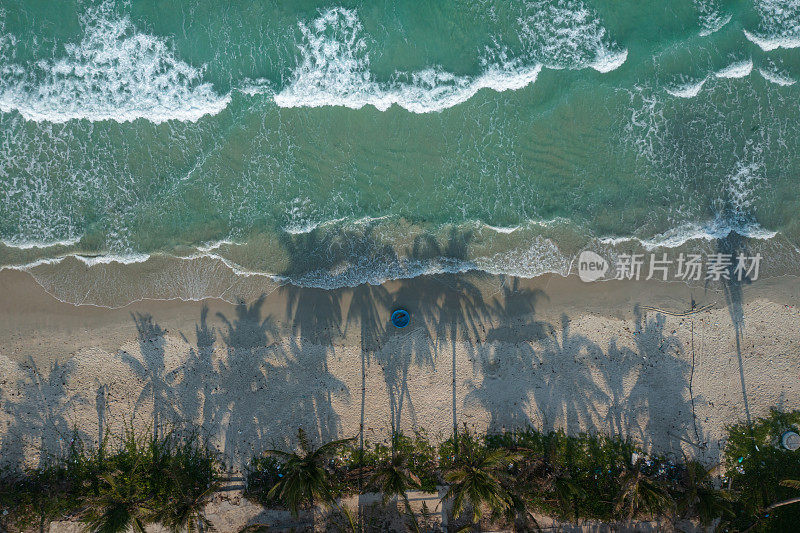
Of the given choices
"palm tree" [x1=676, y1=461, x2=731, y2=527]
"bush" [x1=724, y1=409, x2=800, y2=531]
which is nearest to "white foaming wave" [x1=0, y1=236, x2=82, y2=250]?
"palm tree" [x1=676, y1=461, x2=731, y2=527]

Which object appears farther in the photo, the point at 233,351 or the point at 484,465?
the point at 233,351

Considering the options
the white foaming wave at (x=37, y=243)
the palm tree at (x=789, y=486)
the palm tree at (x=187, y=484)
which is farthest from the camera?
the white foaming wave at (x=37, y=243)

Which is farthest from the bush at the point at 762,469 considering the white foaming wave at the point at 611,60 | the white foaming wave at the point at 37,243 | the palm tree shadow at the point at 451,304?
the white foaming wave at the point at 37,243

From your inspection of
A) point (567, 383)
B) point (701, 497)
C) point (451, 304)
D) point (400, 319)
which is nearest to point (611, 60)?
point (451, 304)

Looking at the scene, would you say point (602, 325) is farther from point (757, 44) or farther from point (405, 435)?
point (757, 44)

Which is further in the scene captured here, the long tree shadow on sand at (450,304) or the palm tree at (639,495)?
the long tree shadow on sand at (450,304)

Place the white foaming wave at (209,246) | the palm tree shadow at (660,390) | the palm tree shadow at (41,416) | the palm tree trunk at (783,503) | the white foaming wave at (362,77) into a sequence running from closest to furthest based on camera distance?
the palm tree trunk at (783,503) < the palm tree shadow at (41,416) < the palm tree shadow at (660,390) < the white foaming wave at (209,246) < the white foaming wave at (362,77)

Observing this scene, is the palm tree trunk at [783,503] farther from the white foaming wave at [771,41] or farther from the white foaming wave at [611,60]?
the white foaming wave at [611,60]

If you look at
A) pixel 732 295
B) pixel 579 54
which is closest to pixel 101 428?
pixel 579 54
